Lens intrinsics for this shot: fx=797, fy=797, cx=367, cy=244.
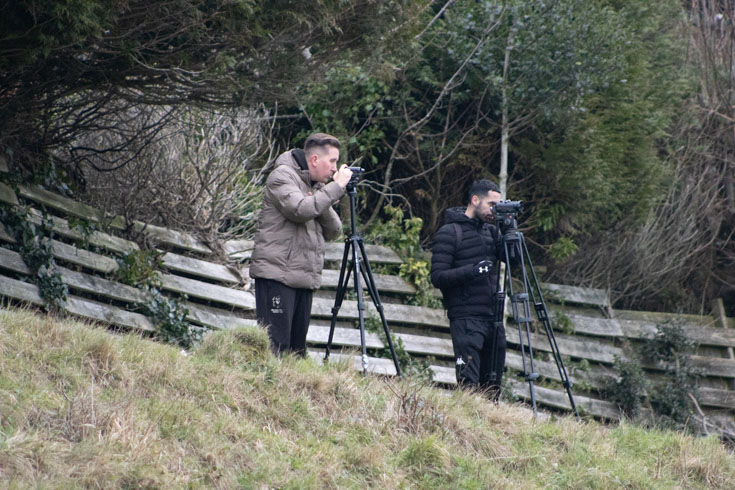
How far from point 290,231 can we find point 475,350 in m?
1.75

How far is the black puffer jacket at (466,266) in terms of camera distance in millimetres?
6156

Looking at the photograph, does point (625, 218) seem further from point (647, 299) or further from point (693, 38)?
point (693, 38)

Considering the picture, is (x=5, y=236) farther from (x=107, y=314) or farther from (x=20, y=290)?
(x=107, y=314)

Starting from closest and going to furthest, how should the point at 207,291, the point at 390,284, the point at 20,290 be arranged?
the point at 20,290
the point at 207,291
the point at 390,284

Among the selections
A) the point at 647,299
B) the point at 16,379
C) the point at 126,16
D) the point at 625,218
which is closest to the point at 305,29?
the point at 126,16

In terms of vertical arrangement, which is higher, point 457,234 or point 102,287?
point 457,234

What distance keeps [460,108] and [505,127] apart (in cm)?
70

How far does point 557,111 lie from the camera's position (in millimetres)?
9352

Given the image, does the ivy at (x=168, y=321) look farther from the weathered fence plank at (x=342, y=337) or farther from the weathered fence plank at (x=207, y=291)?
the weathered fence plank at (x=342, y=337)

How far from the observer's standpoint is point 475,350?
616cm

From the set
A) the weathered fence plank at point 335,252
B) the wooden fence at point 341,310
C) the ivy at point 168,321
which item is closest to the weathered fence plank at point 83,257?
the wooden fence at point 341,310

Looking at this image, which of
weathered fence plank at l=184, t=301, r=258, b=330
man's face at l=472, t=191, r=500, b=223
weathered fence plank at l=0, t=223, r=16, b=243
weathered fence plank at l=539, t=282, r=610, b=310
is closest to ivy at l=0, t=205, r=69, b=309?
weathered fence plank at l=0, t=223, r=16, b=243

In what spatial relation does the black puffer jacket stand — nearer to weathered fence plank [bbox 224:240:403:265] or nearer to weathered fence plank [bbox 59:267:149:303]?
weathered fence plank [bbox 224:240:403:265]

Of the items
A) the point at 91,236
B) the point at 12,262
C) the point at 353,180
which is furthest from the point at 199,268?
the point at 353,180
